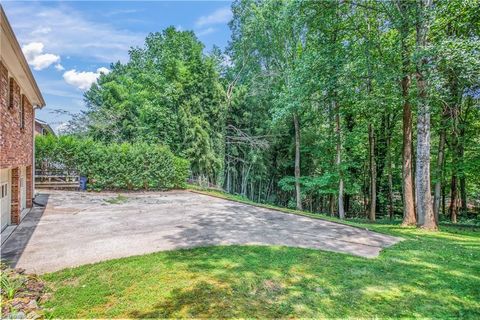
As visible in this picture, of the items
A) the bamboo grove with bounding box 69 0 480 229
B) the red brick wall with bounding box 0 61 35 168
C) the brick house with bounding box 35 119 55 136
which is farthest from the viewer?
the brick house with bounding box 35 119 55 136

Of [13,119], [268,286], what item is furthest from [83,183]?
[268,286]

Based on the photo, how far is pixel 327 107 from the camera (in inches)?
575

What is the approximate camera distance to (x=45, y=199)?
32.9 feet

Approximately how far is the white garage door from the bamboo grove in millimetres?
9924

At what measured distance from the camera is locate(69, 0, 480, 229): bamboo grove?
804 cm

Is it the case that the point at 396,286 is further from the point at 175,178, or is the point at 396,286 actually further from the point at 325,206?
the point at 325,206

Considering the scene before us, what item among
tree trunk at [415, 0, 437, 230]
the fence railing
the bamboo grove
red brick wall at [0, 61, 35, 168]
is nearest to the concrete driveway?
red brick wall at [0, 61, 35, 168]

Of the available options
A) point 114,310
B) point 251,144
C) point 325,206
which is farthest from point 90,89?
point 114,310

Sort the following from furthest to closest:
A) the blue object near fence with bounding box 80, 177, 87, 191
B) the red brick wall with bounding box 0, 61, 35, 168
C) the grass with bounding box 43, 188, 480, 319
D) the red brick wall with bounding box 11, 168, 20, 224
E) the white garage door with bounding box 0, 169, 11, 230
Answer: the blue object near fence with bounding box 80, 177, 87, 191 < the red brick wall with bounding box 11, 168, 20, 224 < the white garage door with bounding box 0, 169, 11, 230 < the red brick wall with bounding box 0, 61, 35, 168 < the grass with bounding box 43, 188, 480, 319

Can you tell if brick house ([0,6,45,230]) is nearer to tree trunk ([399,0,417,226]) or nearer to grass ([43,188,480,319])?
grass ([43,188,480,319])

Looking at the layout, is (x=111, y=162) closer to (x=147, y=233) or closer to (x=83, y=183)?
(x=83, y=183)

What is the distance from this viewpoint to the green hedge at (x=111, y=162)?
1297 centimetres

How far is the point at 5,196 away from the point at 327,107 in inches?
535

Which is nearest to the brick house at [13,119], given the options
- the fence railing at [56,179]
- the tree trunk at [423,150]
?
the fence railing at [56,179]
